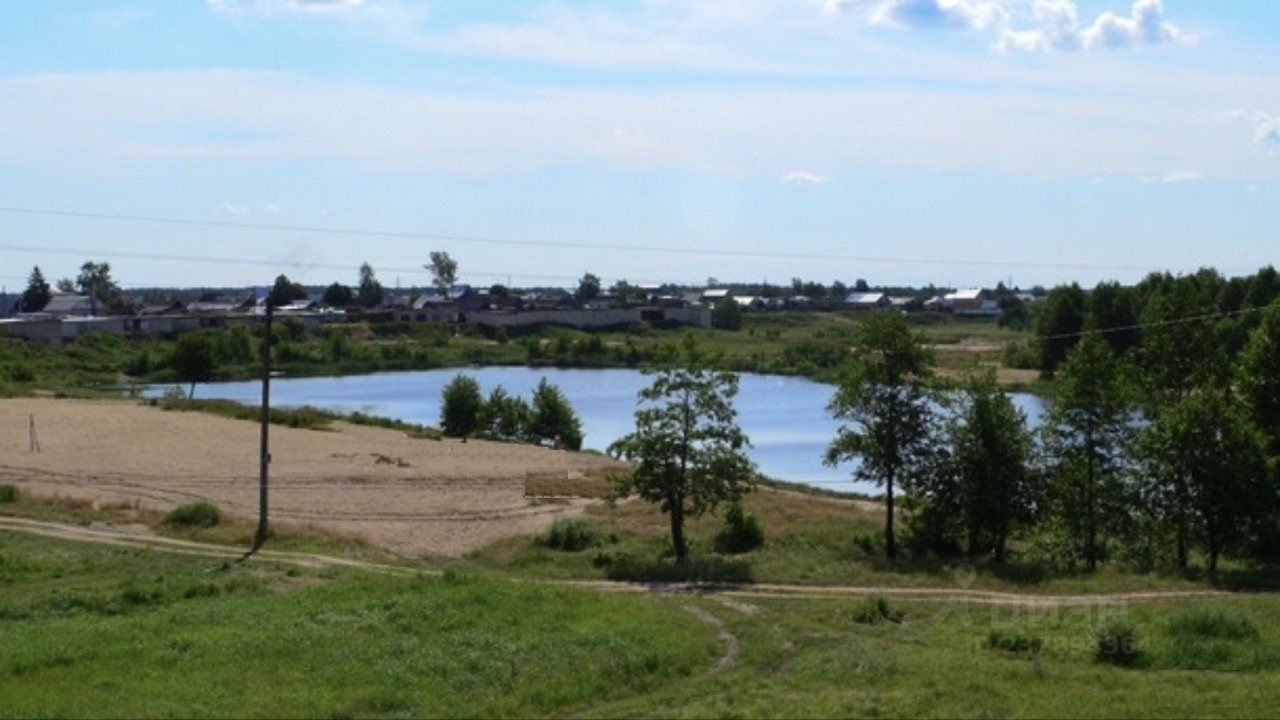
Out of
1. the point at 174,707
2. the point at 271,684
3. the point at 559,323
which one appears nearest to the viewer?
the point at 174,707

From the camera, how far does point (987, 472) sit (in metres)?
36.1

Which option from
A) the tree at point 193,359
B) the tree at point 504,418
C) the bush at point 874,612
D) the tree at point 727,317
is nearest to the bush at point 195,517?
the bush at point 874,612

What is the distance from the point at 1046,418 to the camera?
3828cm

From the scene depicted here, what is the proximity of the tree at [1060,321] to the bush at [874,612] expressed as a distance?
66.8 meters

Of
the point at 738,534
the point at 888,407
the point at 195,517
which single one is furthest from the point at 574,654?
the point at 195,517

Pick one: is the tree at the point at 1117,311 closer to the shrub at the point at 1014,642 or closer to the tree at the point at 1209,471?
the tree at the point at 1209,471

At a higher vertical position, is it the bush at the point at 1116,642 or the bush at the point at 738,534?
the bush at the point at 1116,642

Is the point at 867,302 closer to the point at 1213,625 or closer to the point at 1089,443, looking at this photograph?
the point at 1089,443

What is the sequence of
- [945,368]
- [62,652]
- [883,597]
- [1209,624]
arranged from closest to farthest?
[62,652] → [1209,624] → [883,597] → [945,368]

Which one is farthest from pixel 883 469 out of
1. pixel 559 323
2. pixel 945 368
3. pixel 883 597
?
pixel 559 323

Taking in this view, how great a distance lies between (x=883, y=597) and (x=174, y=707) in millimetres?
13915

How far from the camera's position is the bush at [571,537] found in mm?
36734

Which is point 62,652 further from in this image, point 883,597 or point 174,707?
point 883,597

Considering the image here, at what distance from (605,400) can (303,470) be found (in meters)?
45.2
